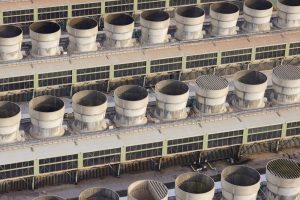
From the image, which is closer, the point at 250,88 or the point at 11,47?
the point at 250,88

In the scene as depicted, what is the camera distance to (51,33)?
142625 millimetres

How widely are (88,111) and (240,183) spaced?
1923 centimetres

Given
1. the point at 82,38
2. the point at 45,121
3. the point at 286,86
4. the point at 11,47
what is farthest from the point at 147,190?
the point at 11,47

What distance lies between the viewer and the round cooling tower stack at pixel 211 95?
432 ft

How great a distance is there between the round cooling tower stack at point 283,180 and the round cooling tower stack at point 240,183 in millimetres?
1719

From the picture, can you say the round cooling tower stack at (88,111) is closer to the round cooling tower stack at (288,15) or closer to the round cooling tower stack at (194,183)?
the round cooling tower stack at (194,183)

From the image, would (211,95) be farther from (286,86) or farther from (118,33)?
(118,33)

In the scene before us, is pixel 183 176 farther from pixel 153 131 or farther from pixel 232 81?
pixel 232 81

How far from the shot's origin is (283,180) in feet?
388

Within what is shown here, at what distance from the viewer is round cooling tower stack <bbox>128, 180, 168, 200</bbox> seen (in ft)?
378

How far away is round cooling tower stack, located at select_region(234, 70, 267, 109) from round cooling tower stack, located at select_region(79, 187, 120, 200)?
25.9 meters

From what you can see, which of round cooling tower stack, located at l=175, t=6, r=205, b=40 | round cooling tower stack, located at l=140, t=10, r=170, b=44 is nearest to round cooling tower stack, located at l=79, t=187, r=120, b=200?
round cooling tower stack, located at l=140, t=10, r=170, b=44

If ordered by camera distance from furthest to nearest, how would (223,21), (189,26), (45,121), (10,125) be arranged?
(223,21) < (189,26) < (45,121) < (10,125)

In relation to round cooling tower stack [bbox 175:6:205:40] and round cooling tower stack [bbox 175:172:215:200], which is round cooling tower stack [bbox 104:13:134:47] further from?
round cooling tower stack [bbox 175:172:215:200]
